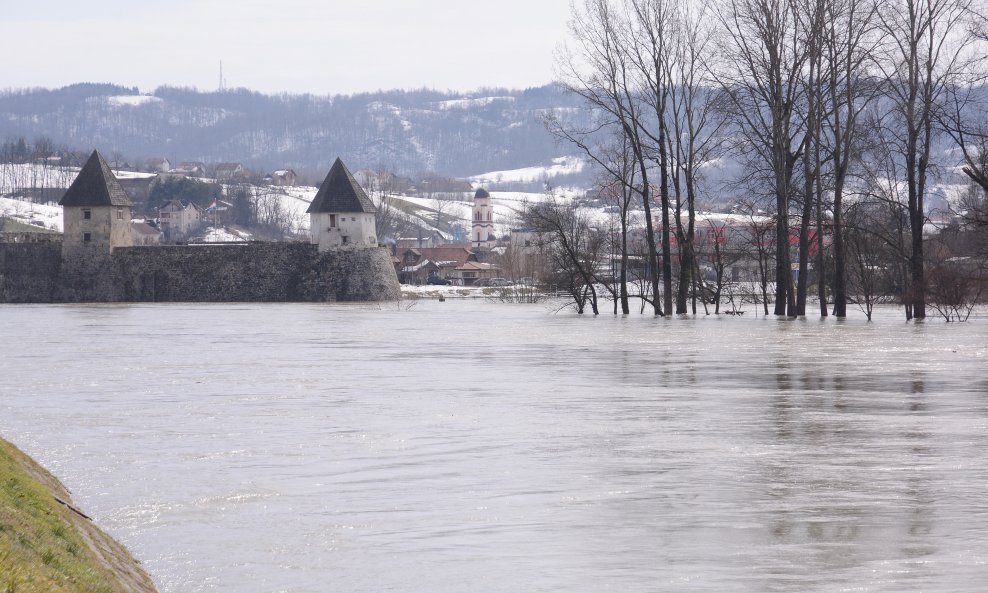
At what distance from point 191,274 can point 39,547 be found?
76.2 m

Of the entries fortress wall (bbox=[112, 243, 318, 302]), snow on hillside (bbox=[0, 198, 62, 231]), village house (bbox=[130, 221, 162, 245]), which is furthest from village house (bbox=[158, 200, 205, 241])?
fortress wall (bbox=[112, 243, 318, 302])

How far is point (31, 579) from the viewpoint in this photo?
517cm

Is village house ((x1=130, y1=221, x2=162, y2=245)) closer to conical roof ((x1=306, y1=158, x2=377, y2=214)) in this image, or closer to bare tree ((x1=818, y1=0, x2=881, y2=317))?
conical roof ((x1=306, y1=158, x2=377, y2=214))

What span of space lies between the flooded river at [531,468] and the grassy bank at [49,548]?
0.57 metres

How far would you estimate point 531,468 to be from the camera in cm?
1173

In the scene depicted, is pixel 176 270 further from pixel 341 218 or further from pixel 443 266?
pixel 443 266

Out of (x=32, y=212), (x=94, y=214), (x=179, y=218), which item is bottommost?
(x=94, y=214)

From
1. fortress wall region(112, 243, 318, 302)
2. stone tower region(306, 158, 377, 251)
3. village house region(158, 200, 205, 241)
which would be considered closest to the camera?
fortress wall region(112, 243, 318, 302)

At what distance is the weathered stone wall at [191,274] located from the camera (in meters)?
79.7

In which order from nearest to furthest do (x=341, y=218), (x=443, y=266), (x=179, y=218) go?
(x=341, y=218)
(x=443, y=266)
(x=179, y=218)

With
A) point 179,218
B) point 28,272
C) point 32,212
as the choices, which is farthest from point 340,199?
point 32,212

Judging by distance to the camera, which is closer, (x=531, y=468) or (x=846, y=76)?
(x=531, y=468)

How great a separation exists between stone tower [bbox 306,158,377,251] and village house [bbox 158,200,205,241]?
9063 centimetres

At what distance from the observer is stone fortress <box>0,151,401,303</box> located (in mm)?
79688
